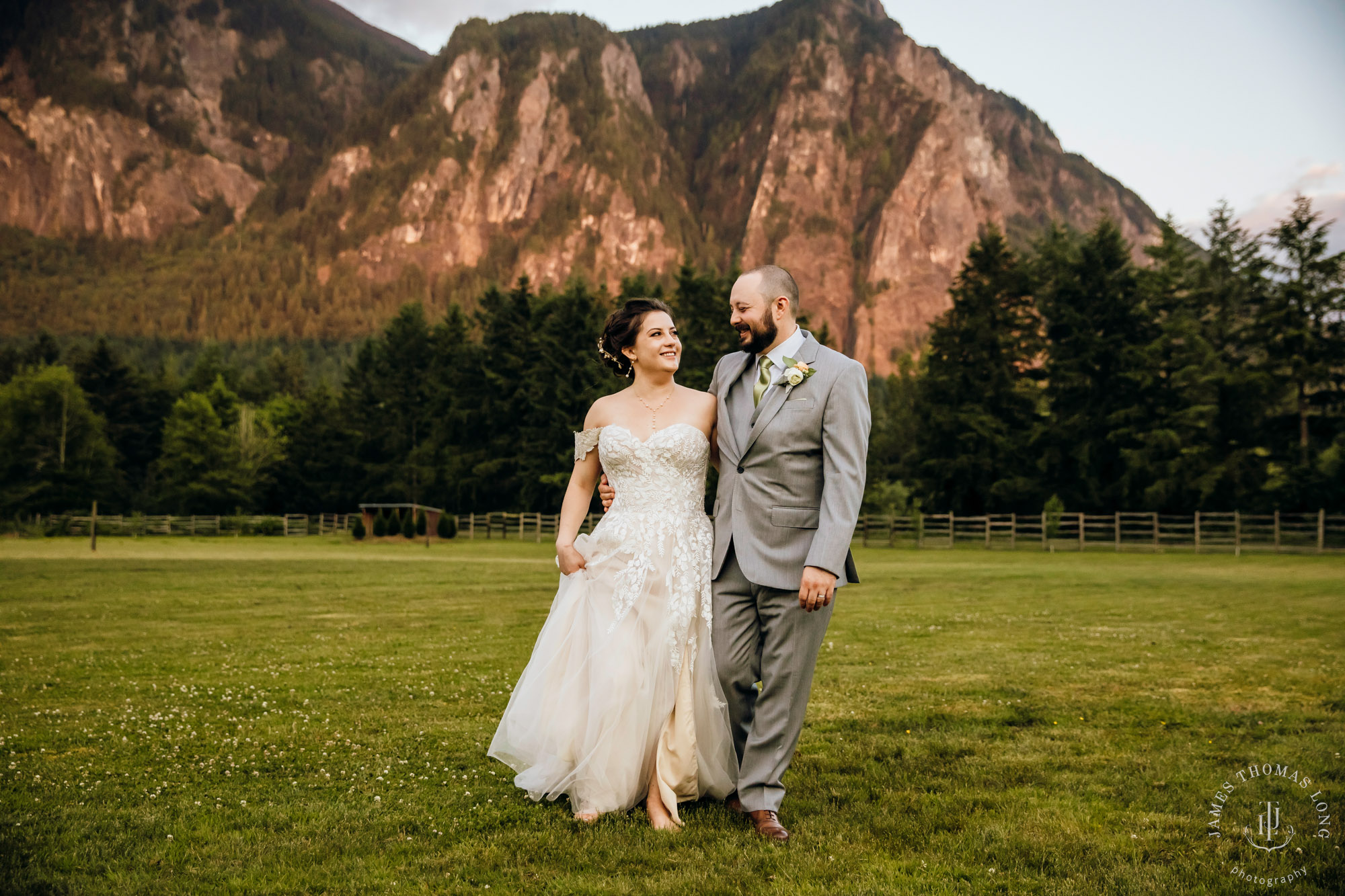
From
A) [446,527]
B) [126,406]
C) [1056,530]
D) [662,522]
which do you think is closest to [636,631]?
[662,522]

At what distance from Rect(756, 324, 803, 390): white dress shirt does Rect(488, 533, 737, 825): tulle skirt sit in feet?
3.29

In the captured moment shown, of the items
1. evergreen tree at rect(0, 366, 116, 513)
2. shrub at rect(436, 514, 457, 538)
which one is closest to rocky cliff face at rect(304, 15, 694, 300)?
evergreen tree at rect(0, 366, 116, 513)

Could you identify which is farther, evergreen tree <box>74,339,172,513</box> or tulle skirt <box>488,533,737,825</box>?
evergreen tree <box>74,339,172,513</box>

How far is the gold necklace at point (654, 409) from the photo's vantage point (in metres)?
4.80

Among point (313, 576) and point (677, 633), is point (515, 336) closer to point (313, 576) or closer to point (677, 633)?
point (313, 576)

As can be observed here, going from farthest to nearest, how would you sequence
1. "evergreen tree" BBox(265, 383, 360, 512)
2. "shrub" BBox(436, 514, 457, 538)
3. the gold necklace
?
"evergreen tree" BBox(265, 383, 360, 512)
"shrub" BBox(436, 514, 457, 538)
the gold necklace

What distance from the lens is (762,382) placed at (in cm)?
450

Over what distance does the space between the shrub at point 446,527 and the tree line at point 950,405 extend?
28.8ft

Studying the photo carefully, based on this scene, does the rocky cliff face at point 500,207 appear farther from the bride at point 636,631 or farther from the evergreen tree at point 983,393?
the bride at point 636,631

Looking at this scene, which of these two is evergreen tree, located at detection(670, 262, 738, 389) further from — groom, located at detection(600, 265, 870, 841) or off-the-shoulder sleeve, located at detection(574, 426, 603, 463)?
groom, located at detection(600, 265, 870, 841)

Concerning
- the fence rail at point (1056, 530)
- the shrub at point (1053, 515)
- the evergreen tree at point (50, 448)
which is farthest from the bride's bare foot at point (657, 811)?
the evergreen tree at point (50, 448)

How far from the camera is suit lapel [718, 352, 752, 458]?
4.52 meters

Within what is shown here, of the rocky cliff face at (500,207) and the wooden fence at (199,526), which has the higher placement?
the rocky cliff face at (500,207)

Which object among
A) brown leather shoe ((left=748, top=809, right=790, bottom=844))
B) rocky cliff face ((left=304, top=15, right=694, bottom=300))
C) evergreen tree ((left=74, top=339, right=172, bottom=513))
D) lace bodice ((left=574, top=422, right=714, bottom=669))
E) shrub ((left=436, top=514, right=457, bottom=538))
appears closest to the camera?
brown leather shoe ((left=748, top=809, right=790, bottom=844))
